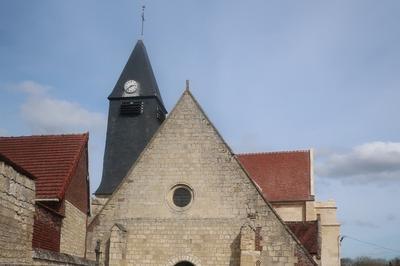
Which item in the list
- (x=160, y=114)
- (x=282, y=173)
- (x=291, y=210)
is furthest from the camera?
(x=160, y=114)

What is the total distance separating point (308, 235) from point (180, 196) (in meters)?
5.28

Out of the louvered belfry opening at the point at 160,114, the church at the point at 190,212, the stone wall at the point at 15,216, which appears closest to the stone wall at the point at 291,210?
the church at the point at 190,212

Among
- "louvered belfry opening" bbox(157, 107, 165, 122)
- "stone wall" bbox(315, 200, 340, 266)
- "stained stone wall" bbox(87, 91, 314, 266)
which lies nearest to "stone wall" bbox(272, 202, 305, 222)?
"stone wall" bbox(315, 200, 340, 266)

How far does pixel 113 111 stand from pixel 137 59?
4.03m

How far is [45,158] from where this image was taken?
1709 centimetres

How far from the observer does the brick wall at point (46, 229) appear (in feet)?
43.8

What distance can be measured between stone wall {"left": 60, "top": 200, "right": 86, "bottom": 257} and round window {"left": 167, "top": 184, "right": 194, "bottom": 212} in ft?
11.5

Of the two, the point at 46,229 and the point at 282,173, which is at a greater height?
the point at 282,173

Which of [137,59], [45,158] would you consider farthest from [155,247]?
[137,59]

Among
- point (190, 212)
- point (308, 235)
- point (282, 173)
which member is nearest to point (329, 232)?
point (282, 173)

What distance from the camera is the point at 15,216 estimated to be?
1020cm

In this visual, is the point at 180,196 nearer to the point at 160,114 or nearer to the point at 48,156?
the point at 48,156

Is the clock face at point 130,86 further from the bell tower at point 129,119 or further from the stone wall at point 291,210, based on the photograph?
the stone wall at point 291,210

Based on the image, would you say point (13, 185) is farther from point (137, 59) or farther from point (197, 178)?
point (137, 59)
